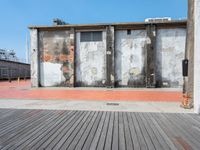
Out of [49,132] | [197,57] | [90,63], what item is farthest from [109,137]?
[90,63]

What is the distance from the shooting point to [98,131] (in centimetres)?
434

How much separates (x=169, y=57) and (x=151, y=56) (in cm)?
163

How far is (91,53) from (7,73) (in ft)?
58.0

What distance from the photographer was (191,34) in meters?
6.79

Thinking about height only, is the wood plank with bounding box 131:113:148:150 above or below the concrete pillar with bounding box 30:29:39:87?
below

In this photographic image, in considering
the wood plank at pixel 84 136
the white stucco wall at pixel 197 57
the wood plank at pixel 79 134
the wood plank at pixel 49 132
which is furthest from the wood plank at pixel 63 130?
the white stucco wall at pixel 197 57

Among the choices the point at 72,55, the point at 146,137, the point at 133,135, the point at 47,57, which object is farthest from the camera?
the point at 47,57

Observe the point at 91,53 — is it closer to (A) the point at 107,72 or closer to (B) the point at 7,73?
A: (A) the point at 107,72

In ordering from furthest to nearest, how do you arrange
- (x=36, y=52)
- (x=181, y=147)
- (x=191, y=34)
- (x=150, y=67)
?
1. (x=36, y=52)
2. (x=150, y=67)
3. (x=191, y=34)
4. (x=181, y=147)

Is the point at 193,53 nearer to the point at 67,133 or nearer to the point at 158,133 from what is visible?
the point at 158,133

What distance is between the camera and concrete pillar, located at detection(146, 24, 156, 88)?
15.2 metres

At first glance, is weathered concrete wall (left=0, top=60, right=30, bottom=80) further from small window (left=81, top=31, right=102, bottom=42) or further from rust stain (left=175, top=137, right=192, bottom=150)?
rust stain (left=175, top=137, right=192, bottom=150)

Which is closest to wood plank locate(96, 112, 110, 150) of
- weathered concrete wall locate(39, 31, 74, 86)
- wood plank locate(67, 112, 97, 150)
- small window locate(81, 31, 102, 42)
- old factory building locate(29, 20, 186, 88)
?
wood plank locate(67, 112, 97, 150)

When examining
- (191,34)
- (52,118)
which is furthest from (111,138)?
(191,34)
